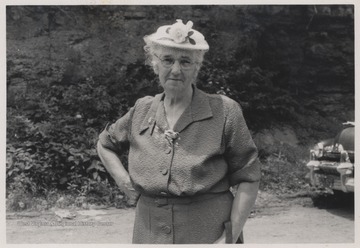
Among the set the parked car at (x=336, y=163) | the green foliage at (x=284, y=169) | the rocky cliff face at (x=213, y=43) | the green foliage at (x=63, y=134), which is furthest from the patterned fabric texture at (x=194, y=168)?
the rocky cliff face at (x=213, y=43)

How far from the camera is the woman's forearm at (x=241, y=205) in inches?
66.9

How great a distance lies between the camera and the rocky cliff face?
571 centimetres

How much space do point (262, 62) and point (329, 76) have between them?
100 cm

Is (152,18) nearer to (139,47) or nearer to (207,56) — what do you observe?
(139,47)

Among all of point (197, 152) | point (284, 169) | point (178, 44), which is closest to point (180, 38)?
point (178, 44)

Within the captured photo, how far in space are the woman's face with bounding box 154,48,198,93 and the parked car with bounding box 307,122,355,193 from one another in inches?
108

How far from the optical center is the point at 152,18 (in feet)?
19.7

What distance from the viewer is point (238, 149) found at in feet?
5.50

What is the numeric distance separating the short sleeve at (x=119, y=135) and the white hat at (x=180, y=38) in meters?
0.32

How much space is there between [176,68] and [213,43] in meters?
4.65

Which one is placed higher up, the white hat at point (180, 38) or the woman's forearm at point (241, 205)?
the white hat at point (180, 38)

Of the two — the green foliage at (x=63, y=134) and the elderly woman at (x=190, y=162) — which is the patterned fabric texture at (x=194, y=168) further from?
the green foliage at (x=63, y=134)

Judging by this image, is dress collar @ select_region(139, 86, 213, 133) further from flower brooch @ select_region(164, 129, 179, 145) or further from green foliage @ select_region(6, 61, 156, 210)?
green foliage @ select_region(6, 61, 156, 210)

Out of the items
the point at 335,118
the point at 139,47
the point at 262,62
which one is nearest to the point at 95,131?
the point at 139,47
